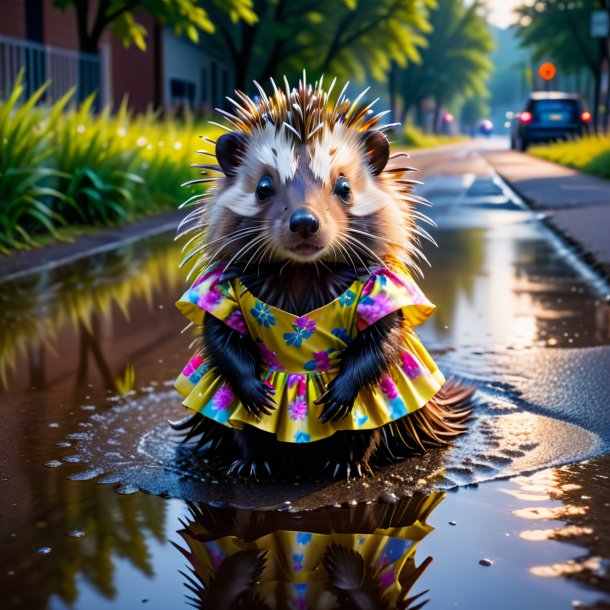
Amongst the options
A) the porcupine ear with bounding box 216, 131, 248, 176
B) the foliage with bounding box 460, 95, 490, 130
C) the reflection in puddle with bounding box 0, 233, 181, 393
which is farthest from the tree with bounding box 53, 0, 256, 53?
the foliage with bounding box 460, 95, 490, 130

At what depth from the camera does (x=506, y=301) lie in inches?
303

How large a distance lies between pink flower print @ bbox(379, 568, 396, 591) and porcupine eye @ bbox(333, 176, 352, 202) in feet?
4.28

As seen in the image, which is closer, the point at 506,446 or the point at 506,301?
the point at 506,446

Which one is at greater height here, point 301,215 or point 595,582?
point 301,215

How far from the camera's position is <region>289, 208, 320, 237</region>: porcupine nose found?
10.8 ft

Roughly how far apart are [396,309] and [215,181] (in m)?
0.84

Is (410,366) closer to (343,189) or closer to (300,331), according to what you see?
(300,331)

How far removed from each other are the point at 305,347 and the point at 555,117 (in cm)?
3290

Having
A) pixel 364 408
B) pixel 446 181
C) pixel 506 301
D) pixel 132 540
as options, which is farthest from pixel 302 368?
pixel 446 181

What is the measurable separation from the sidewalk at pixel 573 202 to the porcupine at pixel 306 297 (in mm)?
5346

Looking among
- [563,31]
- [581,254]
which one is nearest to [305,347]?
[581,254]

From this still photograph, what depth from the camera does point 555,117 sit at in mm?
34719

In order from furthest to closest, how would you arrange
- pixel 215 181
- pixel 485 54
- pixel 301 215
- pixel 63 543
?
1. pixel 485 54
2. pixel 215 181
3. pixel 301 215
4. pixel 63 543

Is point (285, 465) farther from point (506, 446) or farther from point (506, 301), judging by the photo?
point (506, 301)
